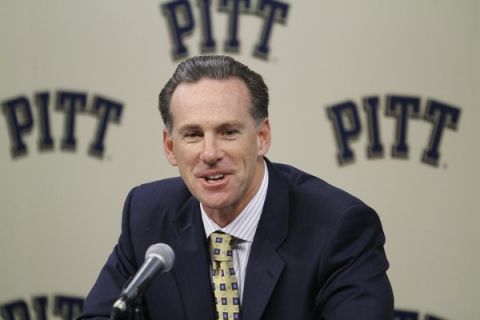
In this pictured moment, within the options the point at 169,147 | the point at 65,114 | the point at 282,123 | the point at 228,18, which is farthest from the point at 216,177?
the point at 65,114

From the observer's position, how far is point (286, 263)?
6.03 ft

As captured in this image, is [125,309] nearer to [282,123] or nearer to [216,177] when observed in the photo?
[216,177]

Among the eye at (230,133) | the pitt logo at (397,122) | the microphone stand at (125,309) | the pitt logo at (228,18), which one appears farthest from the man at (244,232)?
the pitt logo at (228,18)

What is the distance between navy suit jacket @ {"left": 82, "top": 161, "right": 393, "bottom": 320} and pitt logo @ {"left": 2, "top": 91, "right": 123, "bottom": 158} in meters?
1.49

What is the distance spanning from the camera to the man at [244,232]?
1.77 metres

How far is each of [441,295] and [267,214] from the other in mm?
1603

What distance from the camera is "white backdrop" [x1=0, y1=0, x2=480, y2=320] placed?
3.22 m

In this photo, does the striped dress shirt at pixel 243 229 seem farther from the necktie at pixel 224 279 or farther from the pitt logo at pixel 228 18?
the pitt logo at pixel 228 18

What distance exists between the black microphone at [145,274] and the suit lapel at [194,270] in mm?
468

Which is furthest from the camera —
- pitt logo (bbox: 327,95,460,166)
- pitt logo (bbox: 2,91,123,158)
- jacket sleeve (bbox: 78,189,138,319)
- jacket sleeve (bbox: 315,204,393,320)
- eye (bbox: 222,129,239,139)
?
pitt logo (bbox: 2,91,123,158)

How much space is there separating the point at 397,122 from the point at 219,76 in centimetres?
158

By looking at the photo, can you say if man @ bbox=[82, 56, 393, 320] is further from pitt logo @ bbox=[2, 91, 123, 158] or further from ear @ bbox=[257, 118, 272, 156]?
pitt logo @ bbox=[2, 91, 123, 158]

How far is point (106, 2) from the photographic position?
3443 millimetres

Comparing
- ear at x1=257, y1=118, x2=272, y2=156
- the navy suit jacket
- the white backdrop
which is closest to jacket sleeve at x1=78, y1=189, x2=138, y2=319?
the navy suit jacket
